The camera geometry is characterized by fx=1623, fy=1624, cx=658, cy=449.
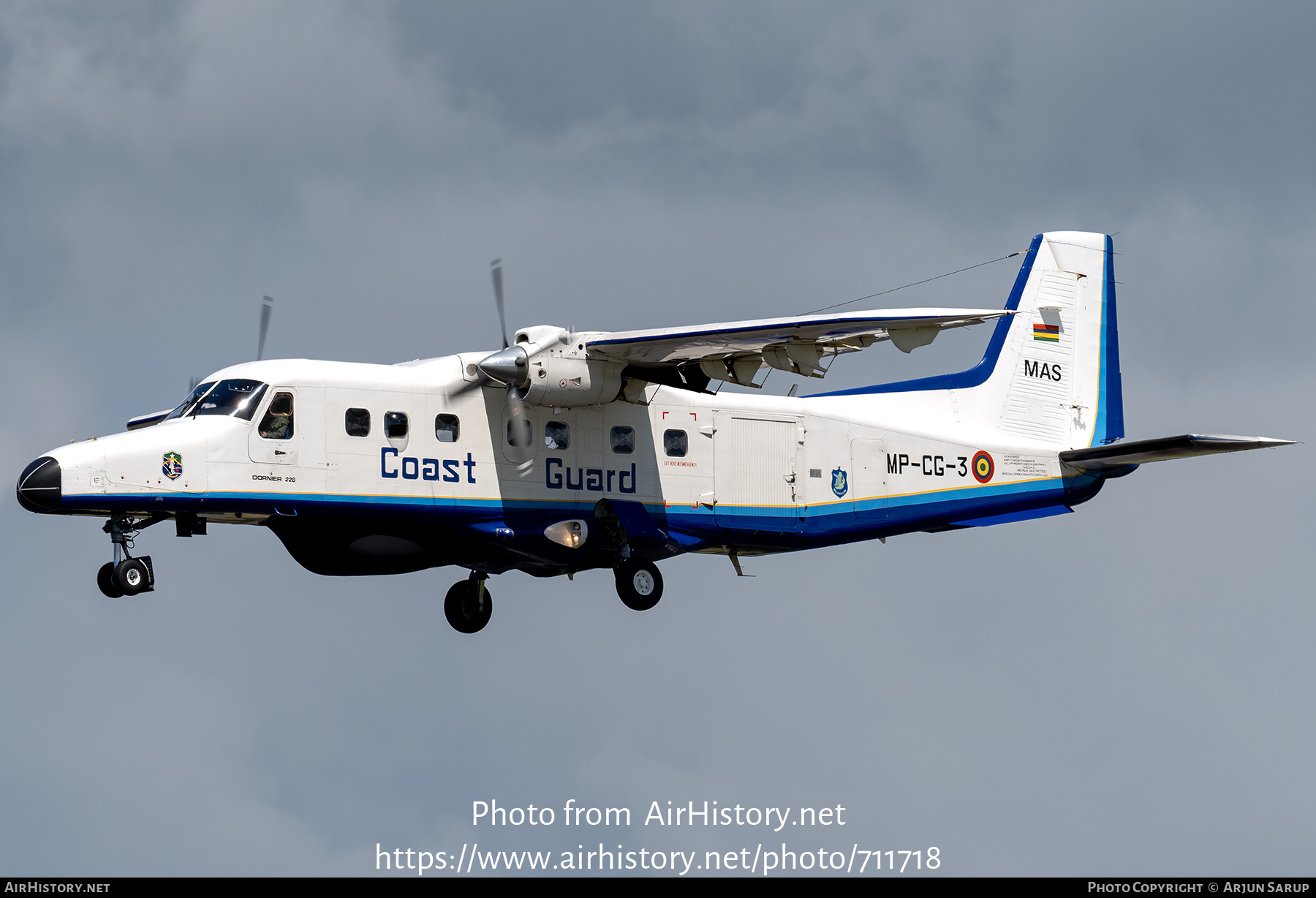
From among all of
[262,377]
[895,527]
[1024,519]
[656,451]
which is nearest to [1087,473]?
[1024,519]

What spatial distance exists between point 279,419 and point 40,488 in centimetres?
265

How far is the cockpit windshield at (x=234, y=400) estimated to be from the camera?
18188 mm

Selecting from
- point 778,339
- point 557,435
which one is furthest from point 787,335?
point 557,435

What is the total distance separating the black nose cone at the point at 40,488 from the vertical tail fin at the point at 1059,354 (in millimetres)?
12916

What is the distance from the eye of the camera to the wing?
61.1 ft

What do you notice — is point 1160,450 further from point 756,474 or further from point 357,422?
point 357,422

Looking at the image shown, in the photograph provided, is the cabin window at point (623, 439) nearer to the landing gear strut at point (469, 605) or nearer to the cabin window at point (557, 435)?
the cabin window at point (557, 435)

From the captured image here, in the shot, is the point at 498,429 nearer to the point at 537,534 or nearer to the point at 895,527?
the point at 537,534

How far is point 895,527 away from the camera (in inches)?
886

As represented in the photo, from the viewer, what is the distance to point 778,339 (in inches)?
764

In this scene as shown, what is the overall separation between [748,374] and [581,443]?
2295mm

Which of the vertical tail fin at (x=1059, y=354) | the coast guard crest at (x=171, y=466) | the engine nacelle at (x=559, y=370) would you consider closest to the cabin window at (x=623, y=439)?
the engine nacelle at (x=559, y=370)

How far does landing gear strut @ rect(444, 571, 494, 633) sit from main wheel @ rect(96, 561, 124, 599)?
16.6 feet

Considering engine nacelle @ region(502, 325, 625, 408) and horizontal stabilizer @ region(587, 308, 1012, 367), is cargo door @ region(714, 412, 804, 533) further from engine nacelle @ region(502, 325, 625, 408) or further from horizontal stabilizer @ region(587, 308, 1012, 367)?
engine nacelle @ region(502, 325, 625, 408)
